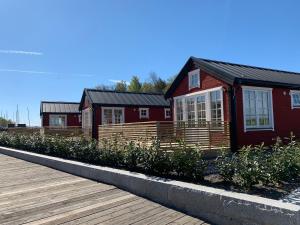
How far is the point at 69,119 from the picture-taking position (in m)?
35.2

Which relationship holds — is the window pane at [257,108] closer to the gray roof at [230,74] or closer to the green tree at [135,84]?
the gray roof at [230,74]

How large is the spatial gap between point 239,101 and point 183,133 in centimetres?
366

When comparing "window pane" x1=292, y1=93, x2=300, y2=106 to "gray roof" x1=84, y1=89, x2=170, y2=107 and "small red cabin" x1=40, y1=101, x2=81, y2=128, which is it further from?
"small red cabin" x1=40, y1=101, x2=81, y2=128

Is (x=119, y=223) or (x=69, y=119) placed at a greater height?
(x=69, y=119)

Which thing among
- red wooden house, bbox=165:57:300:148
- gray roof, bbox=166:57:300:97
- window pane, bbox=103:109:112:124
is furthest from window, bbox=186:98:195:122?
window pane, bbox=103:109:112:124

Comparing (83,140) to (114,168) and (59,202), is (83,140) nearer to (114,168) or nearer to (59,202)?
(114,168)

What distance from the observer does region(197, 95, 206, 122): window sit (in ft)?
51.5

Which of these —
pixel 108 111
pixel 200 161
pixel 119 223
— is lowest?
pixel 119 223

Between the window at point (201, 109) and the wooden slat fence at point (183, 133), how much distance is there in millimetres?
1839

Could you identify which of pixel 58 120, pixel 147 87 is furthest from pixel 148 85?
pixel 58 120

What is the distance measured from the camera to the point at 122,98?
27000 mm

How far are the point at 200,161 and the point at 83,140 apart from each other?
219 inches

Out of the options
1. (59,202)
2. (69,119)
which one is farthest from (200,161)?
(69,119)

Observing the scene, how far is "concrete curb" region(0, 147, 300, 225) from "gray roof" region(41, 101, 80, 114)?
2814cm
